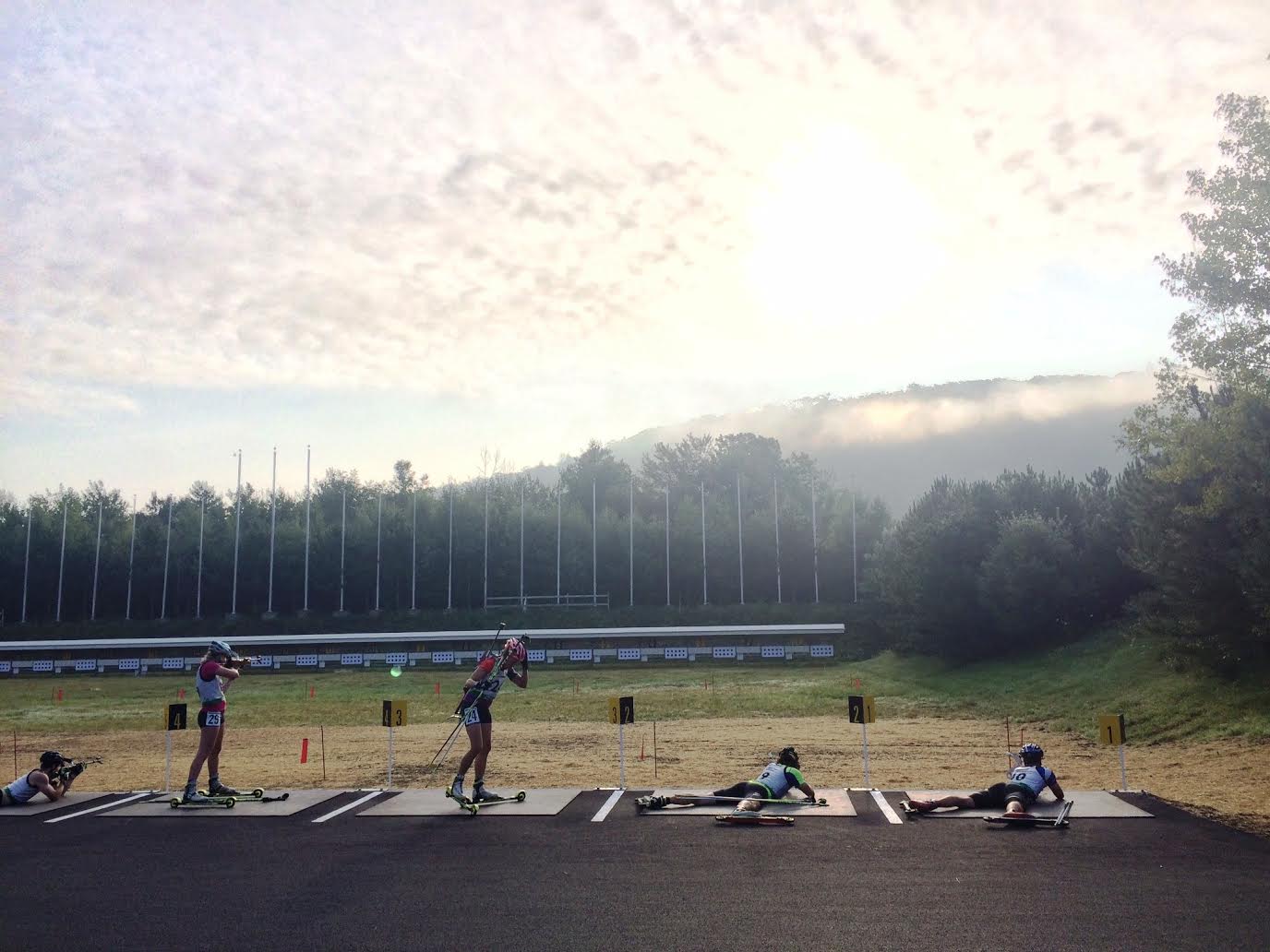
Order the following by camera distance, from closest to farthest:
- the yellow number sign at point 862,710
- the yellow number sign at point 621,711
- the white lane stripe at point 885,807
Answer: the white lane stripe at point 885,807 → the yellow number sign at point 862,710 → the yellow number sign at point 621,711

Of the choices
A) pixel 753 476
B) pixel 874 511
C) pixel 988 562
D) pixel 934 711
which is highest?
pixel 753 476

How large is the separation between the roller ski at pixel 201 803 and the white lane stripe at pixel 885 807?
9.23 metres

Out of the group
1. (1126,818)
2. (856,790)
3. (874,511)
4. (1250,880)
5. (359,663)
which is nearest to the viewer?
(1250,880)

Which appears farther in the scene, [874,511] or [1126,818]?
[874,511]

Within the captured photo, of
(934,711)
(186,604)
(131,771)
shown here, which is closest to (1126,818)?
(131,771)

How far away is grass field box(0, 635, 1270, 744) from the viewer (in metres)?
30.2

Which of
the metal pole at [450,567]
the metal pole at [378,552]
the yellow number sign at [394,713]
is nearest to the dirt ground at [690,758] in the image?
the yellow number sign at [394,713]

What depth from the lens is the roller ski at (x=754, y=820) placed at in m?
13.2

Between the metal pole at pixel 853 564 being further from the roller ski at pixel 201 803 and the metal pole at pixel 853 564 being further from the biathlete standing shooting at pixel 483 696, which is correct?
the roller ski at pixel 201 803

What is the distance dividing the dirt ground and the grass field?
2.76 meters

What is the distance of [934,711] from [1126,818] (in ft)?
86.0

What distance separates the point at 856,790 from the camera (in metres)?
15.8

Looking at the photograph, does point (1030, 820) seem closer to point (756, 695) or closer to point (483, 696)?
point (483, 696)

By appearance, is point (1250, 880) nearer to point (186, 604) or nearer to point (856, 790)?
point (856, 790)
